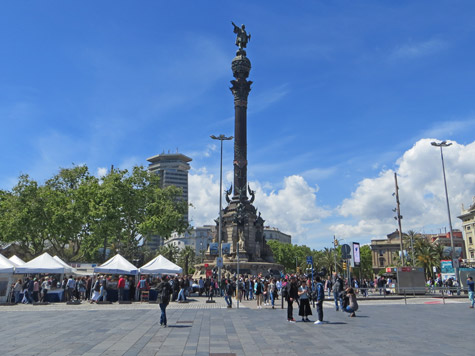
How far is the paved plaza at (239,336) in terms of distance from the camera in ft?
30.1

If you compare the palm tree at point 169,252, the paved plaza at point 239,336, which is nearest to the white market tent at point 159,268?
the paved plaza at point 239,336

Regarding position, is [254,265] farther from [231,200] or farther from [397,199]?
[397,199]

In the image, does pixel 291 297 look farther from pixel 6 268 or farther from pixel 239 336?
pixel 6 268

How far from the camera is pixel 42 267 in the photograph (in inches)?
1010

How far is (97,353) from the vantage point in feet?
29.3

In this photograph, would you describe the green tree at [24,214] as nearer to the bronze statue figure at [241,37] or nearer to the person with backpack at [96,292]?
the person with backpack at [96,292]

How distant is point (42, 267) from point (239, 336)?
19192 mm

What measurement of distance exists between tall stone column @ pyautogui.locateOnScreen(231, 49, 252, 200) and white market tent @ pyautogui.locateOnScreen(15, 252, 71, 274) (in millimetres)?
27925

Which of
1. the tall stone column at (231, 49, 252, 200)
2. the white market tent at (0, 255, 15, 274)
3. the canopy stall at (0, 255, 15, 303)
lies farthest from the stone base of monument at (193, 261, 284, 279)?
the white market tent at (0, 255, 15, 274)

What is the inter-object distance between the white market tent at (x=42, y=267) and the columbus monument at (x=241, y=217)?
20074mm

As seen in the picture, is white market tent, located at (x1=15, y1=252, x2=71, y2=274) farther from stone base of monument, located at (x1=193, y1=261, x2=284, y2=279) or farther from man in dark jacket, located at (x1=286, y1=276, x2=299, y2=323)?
stone base of monument, located at (x1=193, y1=261, x2=284, y2=279)

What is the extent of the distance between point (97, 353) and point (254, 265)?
3788cm

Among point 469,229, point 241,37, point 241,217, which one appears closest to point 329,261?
point 469,229

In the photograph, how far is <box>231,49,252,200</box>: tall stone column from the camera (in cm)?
5222
